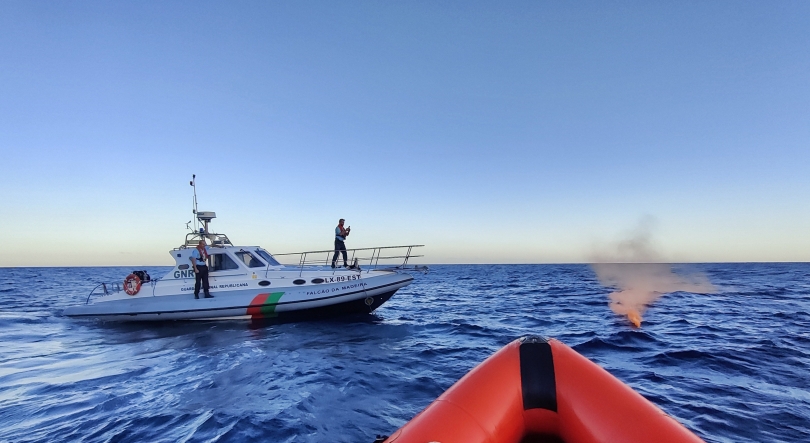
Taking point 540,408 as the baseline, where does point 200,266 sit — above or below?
above

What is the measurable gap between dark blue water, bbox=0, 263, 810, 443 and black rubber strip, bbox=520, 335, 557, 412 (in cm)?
227

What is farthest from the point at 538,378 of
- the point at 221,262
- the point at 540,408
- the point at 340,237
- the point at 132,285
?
the point at 132,285

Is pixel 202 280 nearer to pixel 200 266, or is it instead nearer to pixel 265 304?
pixel 200 266

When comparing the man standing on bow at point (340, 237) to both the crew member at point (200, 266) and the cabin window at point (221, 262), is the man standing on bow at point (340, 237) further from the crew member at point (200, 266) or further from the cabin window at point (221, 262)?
the crew member at point (200, 266)

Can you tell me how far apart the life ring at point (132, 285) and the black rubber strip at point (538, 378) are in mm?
14233

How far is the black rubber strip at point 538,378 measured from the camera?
339cm

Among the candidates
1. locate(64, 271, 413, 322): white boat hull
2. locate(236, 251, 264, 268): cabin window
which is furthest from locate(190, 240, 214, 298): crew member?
locate(236, 251, 264, 268): cabin window

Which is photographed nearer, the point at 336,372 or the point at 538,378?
the point at 538,378

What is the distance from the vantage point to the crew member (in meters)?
12.4

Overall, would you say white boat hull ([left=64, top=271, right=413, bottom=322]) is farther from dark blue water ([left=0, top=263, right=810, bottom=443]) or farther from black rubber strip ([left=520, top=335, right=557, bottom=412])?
black rubber strip ([left=520, top=335, right=557, bottom=412])

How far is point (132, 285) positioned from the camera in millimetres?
13430

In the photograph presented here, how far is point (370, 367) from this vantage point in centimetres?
777

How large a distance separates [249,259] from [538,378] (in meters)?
11.8

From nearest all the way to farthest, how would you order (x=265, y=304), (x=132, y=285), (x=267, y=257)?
(x=265, y=304) < (x=132, y=285) < (x=267, y=257)
